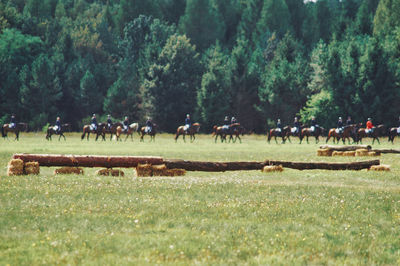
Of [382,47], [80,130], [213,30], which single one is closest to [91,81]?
[80,130]

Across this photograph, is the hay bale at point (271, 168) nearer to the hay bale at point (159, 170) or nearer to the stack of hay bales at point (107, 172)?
the hay bale at point (159, 170)

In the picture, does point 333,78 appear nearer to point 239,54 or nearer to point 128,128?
point 239,54

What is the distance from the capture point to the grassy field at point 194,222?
9.30 metres

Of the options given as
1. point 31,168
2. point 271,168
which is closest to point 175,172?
point 271,168

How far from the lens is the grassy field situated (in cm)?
930

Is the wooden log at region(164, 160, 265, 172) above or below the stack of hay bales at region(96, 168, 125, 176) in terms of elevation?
above

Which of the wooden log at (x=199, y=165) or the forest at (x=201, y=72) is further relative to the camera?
the forest at (x=201, y=72)

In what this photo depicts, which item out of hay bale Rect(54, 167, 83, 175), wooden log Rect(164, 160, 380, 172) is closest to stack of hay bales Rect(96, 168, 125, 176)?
hay bale Rect(54, 167, 83, 175)

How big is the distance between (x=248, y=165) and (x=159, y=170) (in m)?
3.57

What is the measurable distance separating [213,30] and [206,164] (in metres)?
102

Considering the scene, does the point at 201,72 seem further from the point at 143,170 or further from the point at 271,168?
the point at 143,170

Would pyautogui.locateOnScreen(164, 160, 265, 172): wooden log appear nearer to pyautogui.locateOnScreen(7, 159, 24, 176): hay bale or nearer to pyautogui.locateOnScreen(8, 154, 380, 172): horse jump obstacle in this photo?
pyautogui.locateOnScreen(8, 154, 380, 172): horse jump obstacle

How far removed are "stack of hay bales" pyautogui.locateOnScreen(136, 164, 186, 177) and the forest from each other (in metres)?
60.0

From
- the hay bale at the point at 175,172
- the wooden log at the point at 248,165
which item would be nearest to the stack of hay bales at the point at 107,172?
→ the hay bale at the point at 175,172
